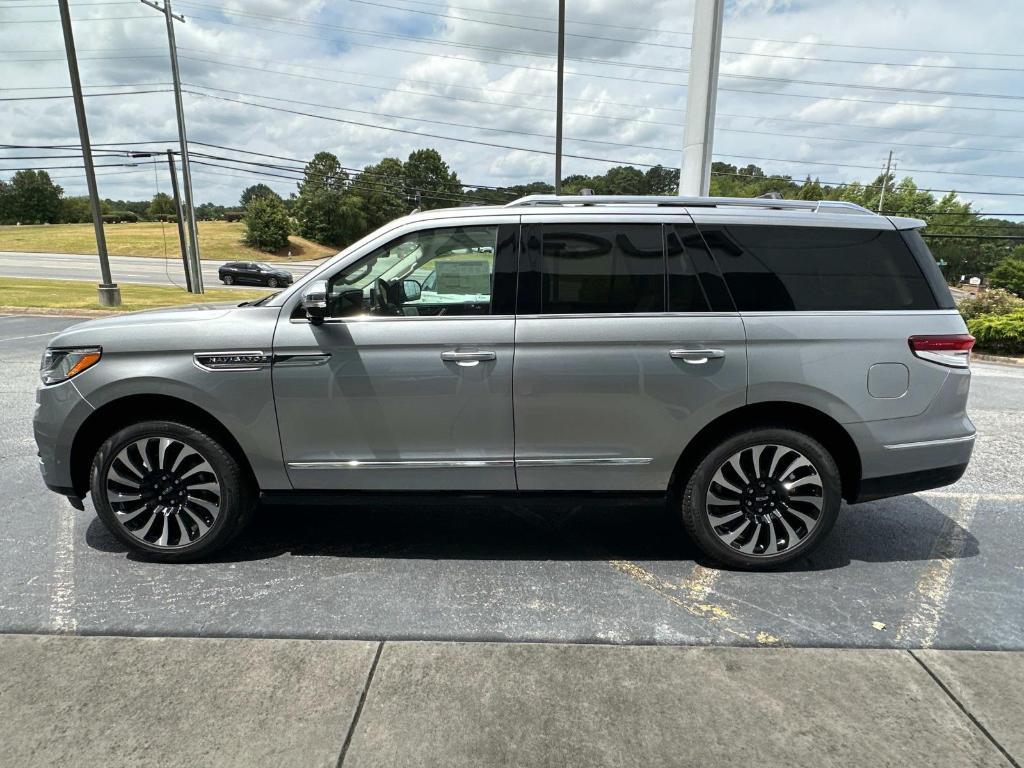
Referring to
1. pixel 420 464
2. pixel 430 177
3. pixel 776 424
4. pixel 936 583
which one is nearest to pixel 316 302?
pixel 420 464

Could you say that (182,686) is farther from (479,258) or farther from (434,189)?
(434,189)

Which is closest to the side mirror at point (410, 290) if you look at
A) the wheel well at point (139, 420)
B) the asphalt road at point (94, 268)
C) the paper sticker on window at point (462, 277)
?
the paper sticker on window at point (462, 277)

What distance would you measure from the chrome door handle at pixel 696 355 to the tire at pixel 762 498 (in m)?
0.46

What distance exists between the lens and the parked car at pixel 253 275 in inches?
1414

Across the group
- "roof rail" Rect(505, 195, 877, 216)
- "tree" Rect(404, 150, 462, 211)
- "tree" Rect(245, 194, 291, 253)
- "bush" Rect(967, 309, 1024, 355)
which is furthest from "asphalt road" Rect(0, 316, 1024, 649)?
"tree" Rect(404, 150, 462, 211)

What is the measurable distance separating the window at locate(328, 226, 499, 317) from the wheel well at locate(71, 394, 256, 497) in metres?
0.93

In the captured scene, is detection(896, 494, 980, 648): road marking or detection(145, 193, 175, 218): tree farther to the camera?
detection(145, 193, 175, 218): tree

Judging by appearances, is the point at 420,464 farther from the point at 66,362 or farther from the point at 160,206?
the point at 160,206

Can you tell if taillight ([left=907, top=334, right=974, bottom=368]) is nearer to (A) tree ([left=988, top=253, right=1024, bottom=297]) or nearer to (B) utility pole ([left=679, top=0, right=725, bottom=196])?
(B) utility pole ([left=679, top=0, right=725, bottom=196])

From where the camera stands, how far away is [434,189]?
265 feet

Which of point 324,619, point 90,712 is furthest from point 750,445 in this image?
point 90,712

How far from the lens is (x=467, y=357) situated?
3.37 meters

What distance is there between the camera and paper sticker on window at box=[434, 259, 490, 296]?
3496mm

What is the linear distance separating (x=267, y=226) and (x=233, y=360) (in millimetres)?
61923
